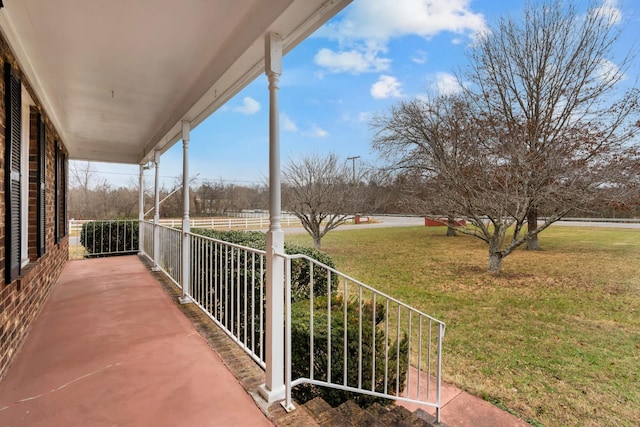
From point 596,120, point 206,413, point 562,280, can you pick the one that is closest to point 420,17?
point 596,120

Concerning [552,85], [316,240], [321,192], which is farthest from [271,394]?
[552,85]

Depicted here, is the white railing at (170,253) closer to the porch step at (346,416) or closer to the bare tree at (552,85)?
the porch step at (346,416)

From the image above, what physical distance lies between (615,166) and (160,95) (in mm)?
7053

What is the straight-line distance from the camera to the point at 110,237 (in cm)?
689

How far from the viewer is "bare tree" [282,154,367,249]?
839 centimetres

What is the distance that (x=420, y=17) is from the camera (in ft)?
17.0

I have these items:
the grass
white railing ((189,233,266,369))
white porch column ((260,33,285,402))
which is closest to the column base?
white porch column ((260,33,285,402))

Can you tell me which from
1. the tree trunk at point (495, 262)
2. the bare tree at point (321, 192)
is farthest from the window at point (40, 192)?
the tree trunk at point (495, 262)

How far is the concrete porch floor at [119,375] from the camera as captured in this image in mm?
1485

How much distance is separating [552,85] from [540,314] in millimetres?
5013

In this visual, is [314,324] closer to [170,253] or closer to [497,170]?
[170,253]

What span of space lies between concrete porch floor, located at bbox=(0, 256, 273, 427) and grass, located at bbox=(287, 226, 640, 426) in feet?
8.59

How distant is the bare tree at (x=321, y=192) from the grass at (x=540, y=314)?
0.86m

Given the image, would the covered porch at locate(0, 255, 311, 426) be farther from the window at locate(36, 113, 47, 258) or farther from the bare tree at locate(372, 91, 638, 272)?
the bare tree at locate(372, 91, 638, 272)
